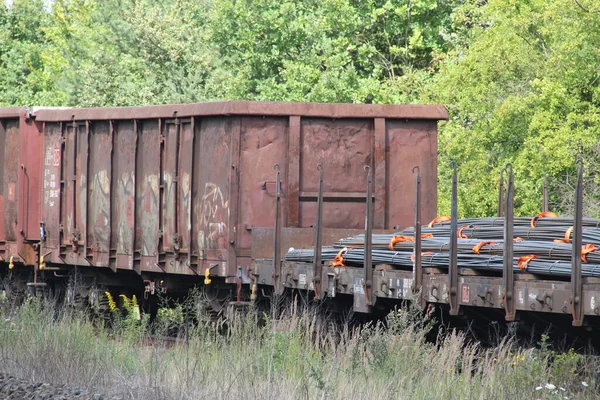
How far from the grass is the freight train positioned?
44 cm

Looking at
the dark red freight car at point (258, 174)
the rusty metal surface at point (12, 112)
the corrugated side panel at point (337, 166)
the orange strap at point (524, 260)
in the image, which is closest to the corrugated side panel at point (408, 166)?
the dark red freight car at point (258, 174)

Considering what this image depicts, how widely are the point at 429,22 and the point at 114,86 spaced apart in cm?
1132

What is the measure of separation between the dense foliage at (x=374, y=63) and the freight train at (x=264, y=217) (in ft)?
20.2

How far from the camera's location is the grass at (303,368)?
7188 millimetres

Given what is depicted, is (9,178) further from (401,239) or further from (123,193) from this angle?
(401,239)

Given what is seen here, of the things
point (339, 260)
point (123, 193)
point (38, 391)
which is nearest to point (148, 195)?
point (123, 193)

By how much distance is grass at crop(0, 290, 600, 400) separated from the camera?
7.19 metres

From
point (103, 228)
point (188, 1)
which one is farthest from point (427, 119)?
point (188, 1)

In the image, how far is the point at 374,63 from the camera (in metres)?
30.3

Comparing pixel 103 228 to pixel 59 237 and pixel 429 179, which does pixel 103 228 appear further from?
pixel 429 179

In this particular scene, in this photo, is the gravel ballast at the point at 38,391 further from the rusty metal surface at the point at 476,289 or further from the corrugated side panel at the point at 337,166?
the corrugated side panel at the point at 337,166

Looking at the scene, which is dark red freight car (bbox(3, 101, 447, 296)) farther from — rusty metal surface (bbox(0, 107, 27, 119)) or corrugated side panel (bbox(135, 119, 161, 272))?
rusty metal surface (bbox(0, 107, 27, 119))

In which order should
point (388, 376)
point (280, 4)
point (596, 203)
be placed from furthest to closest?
point (280, 4) → point (596, 203) → point (388, 376)

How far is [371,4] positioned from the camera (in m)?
30.4
